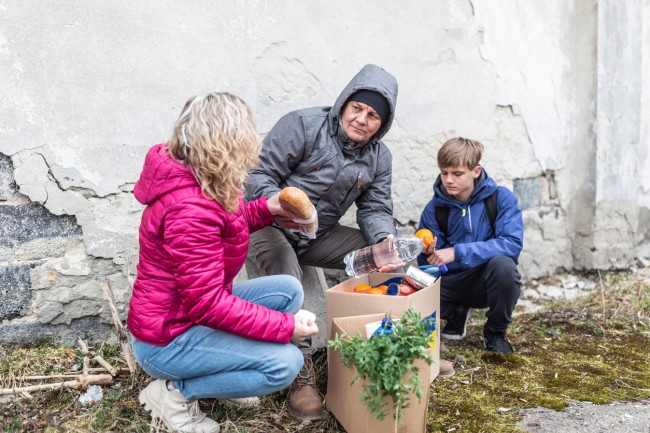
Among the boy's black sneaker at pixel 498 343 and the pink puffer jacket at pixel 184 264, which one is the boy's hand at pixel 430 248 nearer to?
the boy's black sneaker at pixel 498 343

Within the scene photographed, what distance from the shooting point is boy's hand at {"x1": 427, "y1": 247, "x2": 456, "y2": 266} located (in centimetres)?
336

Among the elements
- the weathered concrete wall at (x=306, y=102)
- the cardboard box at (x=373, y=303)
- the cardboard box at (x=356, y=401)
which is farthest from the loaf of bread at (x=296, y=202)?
the weathered concrete wall at (x=306, y=102)

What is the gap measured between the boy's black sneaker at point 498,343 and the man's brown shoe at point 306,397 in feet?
3.86

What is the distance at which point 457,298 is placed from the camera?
142 inches

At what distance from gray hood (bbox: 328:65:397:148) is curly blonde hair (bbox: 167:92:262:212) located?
3.17 ft

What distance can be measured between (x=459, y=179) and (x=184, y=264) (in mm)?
1859

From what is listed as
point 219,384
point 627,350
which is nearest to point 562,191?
point 627,350

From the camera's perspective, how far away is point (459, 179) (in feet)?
11.2

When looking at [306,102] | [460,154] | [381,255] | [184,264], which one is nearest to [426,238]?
[381,255]

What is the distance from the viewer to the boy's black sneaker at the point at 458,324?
367cm

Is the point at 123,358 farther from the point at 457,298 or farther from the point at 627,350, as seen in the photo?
the point at 627,350

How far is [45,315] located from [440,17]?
3.02m

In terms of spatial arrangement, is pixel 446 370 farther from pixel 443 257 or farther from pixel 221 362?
pixel 221 362

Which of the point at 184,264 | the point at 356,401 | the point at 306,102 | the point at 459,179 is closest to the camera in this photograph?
the point at 184,264
